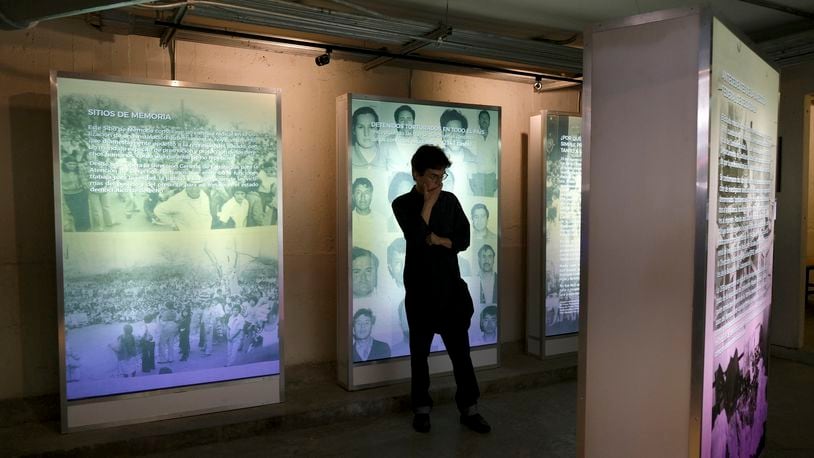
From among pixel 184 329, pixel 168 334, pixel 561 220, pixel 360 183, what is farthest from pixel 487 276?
pixel 168 334

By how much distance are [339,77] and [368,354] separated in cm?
237

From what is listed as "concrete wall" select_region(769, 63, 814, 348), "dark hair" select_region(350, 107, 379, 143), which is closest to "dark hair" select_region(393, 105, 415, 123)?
"dark hair" select_region(350, 107, 379, 143)

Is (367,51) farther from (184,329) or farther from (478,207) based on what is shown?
(184,329)

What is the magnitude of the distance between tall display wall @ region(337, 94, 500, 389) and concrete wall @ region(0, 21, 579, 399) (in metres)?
0.51

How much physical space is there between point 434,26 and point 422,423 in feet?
9.24

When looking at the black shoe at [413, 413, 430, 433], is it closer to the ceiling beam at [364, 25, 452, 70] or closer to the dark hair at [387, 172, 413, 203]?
the dark hair at [387, 172, 413, 203]

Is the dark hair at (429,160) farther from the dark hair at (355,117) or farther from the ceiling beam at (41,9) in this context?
the ceiling beam at (41,9)

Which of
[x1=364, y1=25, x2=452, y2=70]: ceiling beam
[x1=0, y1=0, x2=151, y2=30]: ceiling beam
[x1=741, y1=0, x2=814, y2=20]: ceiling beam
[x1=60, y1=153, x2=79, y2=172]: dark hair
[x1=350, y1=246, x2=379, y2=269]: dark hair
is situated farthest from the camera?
[x1=741, y1=0, x2=814, y2=20]: ceiling beam

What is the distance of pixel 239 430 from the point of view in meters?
4.24

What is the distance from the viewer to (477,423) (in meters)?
4.32

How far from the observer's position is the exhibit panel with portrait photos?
12.9ft

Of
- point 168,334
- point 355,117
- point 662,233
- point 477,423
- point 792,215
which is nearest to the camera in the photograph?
point 662,233

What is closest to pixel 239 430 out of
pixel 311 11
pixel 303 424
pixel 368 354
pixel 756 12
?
pixel 303 424

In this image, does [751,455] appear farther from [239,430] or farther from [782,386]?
[239,430]
